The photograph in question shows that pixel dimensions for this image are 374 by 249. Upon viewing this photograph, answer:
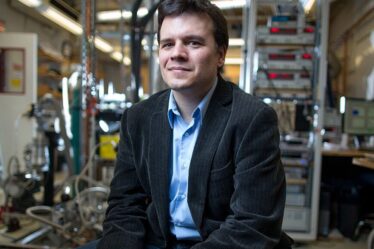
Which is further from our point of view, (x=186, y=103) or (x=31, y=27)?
(x=31, y=27)

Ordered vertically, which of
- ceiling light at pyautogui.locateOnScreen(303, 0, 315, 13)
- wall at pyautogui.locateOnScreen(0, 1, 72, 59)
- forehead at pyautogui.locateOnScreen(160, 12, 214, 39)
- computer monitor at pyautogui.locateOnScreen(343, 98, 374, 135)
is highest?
wall at pyautogui.locateOnScreen(0, 1, 72, 59)

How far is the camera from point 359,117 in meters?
3.32

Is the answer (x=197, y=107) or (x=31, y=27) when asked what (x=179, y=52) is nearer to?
(x=197, y=107)

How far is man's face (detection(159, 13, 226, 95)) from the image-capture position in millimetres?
1075

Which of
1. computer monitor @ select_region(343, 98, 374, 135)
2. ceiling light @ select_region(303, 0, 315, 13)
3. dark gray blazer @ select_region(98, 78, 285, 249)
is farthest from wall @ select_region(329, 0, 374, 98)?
dark gray blazer @ select_region(98, 78, 285, 249)

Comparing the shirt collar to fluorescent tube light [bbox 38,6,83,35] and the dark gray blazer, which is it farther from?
fluorescent tube light [bbox 38,6,83,35]

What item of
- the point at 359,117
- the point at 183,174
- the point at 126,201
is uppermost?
the point at 359,117

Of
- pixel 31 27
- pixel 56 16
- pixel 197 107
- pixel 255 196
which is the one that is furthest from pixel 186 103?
pixel 31 27

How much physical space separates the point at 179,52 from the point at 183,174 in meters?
0.40

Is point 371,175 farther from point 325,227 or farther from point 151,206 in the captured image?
point 151,206

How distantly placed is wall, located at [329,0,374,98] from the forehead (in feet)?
13.6

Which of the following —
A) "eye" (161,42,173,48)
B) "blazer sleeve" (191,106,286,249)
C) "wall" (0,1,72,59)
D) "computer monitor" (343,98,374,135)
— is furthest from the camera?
"wall" (0,1,72,59)

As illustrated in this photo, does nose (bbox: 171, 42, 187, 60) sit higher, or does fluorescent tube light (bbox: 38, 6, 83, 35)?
fluorescent tube light (bbox: 38, 6, 83, 35)

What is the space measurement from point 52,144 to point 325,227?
8.65 feet
